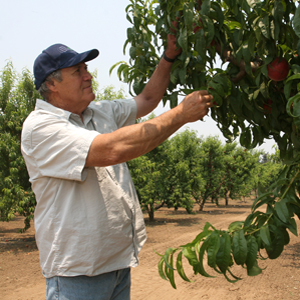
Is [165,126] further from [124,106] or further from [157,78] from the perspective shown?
[124,106]

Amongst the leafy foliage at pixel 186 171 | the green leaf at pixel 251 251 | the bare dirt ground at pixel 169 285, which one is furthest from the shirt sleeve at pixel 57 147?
the leafy foliage at pixel 186 171

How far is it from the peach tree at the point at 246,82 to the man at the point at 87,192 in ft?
0.54

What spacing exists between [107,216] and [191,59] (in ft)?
3.33

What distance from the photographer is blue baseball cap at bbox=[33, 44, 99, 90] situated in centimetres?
213

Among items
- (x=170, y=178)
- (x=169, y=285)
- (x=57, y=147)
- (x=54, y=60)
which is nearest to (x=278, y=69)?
(x=57, y=147)

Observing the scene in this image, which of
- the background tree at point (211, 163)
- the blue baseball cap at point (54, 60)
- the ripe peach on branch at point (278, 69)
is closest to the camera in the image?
the ripe peach on branch at point (278, 69)

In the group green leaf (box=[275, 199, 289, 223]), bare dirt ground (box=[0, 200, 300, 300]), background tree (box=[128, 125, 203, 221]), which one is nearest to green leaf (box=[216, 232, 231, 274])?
green leaf (box=[275, 199, 289, 223])

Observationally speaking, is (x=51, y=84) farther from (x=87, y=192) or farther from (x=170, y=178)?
(x=170, y=178)

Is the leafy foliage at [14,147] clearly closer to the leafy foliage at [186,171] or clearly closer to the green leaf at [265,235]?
the leafy foliage at [186,171]

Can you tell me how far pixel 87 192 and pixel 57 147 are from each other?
1.03 feet

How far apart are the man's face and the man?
6 cm

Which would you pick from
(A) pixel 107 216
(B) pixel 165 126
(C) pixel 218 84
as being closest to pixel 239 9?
(C) pixel 218 84

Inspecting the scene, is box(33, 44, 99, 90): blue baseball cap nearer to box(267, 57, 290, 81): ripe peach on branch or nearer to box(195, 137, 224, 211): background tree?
box(267, 57, 290, 81): ripe peach on branch

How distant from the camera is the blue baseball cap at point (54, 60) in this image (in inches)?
83.8
